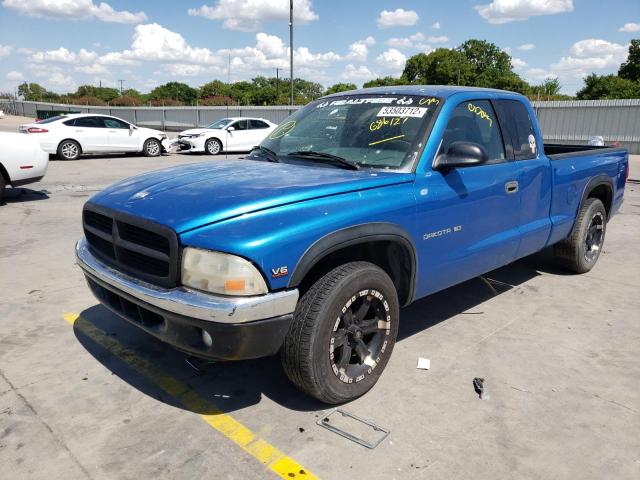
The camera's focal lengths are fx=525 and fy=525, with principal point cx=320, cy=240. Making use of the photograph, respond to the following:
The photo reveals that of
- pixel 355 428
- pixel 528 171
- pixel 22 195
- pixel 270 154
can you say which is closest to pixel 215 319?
pixel 355 428

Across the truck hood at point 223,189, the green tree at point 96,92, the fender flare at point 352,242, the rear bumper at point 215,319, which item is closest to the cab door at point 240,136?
the truck hood at point 223,189

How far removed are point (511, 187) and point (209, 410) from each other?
8.91 feet

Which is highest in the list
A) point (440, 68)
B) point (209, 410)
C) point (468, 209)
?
point (440, 68)

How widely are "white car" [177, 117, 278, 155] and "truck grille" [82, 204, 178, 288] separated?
1502 cm

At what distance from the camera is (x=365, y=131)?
145 inches

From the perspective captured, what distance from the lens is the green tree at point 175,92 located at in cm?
8569

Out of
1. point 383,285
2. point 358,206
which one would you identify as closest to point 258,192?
point 358,206

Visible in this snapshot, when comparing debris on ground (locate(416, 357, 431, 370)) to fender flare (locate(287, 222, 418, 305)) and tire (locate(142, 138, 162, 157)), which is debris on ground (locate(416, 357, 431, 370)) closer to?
fender flare (locate(287, 222, 418, 305))

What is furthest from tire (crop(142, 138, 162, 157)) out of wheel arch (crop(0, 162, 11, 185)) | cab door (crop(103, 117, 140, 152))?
wheel arch (crop(0, 162, 11, 185))

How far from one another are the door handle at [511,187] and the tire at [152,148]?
15655 millimetres

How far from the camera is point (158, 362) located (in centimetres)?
358

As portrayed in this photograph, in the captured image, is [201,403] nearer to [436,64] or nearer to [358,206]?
[358,206]

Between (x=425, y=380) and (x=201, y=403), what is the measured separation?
140 cm

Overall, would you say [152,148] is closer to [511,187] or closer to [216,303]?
[511,187]
